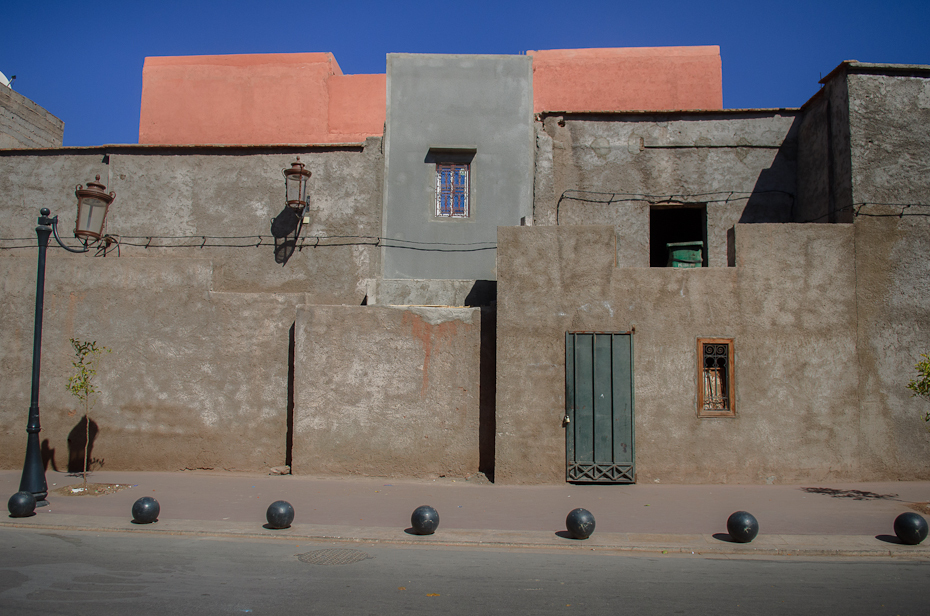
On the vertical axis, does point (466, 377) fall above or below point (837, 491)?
above

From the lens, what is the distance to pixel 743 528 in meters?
7.04

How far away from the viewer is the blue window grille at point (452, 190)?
14.4m

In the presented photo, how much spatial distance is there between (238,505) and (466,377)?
13.3ft

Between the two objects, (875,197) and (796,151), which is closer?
(875,197)

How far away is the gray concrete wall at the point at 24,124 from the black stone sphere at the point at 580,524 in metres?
16.5

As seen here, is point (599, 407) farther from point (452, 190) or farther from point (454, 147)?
point (454, 147)

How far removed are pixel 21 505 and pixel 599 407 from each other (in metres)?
8.24

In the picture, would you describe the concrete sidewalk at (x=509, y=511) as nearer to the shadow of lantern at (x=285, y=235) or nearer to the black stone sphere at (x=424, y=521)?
the black stone sphere at (x=424, y=521)

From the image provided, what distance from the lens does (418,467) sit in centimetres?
1077

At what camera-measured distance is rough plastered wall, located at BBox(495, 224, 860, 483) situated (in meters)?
10.4

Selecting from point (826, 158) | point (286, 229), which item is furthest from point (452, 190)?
point (826, 158)

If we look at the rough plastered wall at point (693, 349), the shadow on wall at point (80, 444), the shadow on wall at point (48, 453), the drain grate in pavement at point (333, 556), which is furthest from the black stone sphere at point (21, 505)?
the rough plastered wall at point (693, 349)

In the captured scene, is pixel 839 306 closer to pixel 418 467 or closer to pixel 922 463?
pixel 922 463

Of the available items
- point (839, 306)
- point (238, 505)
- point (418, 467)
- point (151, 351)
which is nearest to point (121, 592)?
point (238, 505)
